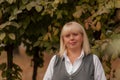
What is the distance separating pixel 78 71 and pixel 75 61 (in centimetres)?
9

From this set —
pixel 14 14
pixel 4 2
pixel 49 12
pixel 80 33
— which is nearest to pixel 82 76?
pixel 80 33

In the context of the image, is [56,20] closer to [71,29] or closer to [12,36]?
[12,36]

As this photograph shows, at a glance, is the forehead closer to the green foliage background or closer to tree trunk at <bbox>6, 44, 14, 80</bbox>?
the green foliage background

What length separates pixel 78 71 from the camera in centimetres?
261

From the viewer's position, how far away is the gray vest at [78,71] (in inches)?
101

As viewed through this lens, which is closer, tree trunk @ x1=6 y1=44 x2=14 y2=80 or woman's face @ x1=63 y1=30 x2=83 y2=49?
woman's face @ x1=63 y1=30 x2=83 y2=49

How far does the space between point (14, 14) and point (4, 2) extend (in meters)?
0.22

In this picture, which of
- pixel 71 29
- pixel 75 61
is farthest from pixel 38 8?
pixel 75 61

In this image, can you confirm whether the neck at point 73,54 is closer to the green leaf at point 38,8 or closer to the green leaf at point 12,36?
the green leaf at point 38,8

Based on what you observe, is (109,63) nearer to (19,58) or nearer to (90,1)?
(90,1)

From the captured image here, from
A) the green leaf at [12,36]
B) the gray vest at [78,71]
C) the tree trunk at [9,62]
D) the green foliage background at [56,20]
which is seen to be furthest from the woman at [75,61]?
the tree trunk at [9,62]

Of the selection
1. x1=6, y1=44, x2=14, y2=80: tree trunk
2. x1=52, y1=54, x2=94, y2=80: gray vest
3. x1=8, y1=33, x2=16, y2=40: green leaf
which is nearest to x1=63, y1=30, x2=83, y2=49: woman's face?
x1=52, y1=54, x2=94, y2=80: gray vest

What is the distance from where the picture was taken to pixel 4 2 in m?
3.24

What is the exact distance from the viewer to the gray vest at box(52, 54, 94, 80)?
258 cm
